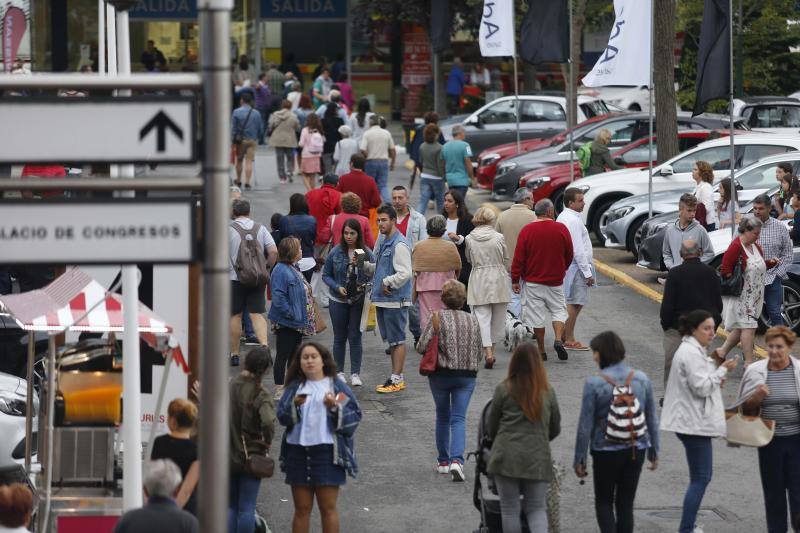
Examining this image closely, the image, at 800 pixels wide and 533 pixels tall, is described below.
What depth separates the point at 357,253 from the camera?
13422mm

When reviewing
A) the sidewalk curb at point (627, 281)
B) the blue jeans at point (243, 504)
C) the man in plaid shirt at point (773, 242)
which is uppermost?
the man in plaid shirt at point (773, 242)

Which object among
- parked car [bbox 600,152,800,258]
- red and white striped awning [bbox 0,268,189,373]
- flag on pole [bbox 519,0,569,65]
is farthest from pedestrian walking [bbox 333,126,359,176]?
red and white striped awning [bbox 0,268,189,373]

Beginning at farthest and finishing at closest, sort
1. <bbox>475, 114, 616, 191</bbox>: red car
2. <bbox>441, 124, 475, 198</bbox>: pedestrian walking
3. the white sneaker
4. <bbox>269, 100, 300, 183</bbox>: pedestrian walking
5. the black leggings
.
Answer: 1. <bbox>269, 100, 300, 183</bbox>: pedestrian walking
2. <bbox>475, 114, 616, 191</bbox>: red car
3. <bbox>441, 124, 475, 198</bbox>: pedestrian walking
4. the black leggings
5. the white sneaker

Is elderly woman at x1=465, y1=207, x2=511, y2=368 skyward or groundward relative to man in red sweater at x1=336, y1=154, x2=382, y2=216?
groundward

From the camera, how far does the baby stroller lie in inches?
350

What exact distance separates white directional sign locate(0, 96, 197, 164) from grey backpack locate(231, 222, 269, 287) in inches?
341

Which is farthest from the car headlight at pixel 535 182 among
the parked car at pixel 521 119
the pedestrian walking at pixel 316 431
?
the pedestrian walking at pixel 316 431

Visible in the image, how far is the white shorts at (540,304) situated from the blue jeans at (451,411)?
11.7 ft

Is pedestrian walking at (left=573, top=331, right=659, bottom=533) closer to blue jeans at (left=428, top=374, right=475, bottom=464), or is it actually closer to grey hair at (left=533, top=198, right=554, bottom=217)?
blue jeans at (left=428, top=374, right=475, bottom=464)

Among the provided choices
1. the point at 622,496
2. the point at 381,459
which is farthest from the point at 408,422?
the point at 622,496

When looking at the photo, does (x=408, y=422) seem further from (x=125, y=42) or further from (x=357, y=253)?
(x=125, y=42)

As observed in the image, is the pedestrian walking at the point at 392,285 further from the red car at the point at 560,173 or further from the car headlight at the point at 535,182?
the car headlight at the point at 535,182

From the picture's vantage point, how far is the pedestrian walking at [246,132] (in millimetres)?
27562

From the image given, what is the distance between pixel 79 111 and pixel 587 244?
10119mm
